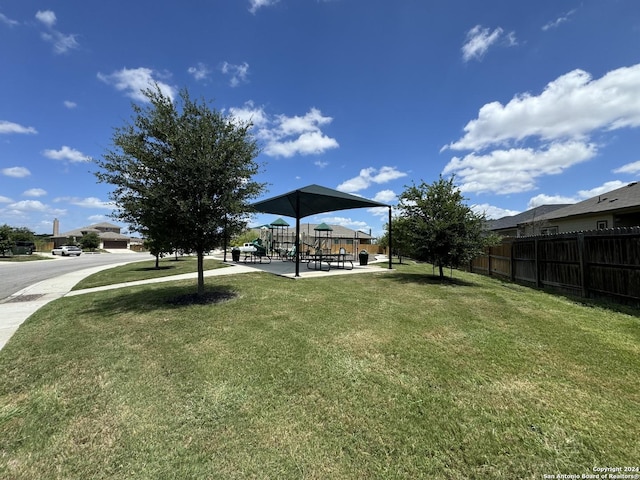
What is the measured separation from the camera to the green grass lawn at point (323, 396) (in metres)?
2.22

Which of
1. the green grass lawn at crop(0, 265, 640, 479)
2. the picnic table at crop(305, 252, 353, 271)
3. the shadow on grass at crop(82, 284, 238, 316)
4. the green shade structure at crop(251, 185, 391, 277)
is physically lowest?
the green grass lawn at crop(0, 265, 640, 479)

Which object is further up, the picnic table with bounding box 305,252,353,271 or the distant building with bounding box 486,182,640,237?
the distant building with bounding box 486,182,640,237

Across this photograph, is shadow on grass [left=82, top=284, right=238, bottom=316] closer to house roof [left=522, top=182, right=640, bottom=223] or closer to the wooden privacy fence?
the wooden privacy fence

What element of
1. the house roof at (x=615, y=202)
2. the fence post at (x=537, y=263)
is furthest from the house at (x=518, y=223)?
the fence post at (x=537, y=263)

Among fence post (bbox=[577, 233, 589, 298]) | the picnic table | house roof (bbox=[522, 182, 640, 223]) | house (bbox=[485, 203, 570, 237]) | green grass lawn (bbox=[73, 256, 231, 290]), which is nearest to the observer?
fence post (bbox=[577, 233, 589, 298])

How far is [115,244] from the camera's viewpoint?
202ft

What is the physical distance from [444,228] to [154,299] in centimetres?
891

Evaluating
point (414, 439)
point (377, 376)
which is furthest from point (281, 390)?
point (414, 439)

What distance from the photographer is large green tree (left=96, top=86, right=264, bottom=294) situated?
670cm

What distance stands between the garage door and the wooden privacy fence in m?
70.4

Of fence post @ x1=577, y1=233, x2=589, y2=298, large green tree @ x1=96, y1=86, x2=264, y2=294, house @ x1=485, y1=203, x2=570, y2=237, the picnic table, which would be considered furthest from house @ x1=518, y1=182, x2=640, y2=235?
large green tree @ x1=96, y1=86, x2=264, y2=294

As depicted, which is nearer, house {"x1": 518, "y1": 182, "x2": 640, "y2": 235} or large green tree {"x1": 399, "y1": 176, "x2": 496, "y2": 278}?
large green tree {"x1": 399, "y1": 176, "x2": 496, "y2": 278}

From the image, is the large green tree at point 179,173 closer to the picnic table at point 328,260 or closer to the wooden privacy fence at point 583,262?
the picnic table at point 328,260

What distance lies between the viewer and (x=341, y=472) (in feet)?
6.95
